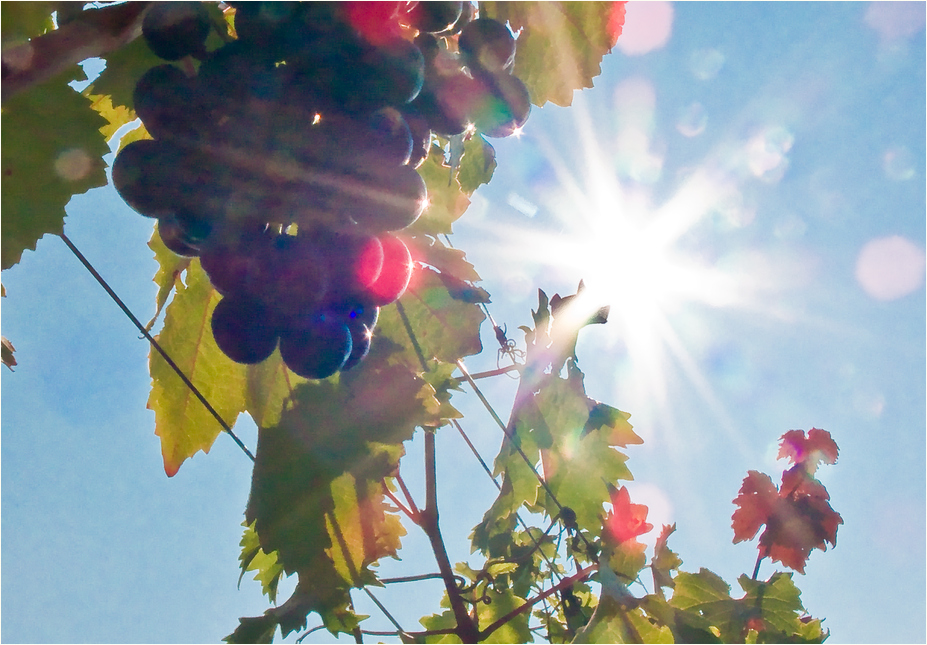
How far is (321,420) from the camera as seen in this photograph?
1603 millimetres

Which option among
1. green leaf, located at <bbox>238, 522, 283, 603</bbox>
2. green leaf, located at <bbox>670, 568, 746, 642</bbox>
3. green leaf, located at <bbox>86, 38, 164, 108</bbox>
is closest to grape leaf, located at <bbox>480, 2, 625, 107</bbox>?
green leaf, located at <bbox>86, 38, 164, 108</bbox>

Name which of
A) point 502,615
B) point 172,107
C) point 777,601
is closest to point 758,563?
point 777,601

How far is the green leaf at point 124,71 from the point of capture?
1.44 meters

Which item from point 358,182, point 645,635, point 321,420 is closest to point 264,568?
point 321,420

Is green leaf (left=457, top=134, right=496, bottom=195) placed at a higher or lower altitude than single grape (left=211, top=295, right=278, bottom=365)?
higher

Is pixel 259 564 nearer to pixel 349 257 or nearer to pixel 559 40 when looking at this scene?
pixel 349 257

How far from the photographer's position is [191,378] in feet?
5.68

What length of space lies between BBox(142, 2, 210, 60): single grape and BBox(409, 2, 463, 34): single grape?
1.32 feet

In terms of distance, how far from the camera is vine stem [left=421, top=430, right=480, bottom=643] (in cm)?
206

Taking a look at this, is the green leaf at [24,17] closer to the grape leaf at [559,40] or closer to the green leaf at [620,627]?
the grape leaf at [559,40]

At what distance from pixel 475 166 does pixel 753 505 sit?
228 centimetres

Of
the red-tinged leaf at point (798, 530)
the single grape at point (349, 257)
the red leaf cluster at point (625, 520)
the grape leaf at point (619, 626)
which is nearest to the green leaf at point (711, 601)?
the red leaf cluster at point (625, 520)

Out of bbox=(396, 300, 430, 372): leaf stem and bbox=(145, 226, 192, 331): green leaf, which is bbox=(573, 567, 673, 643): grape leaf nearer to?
bbox=(396, 300, 430, 372): leaf stem

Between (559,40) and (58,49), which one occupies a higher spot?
(559,40)
